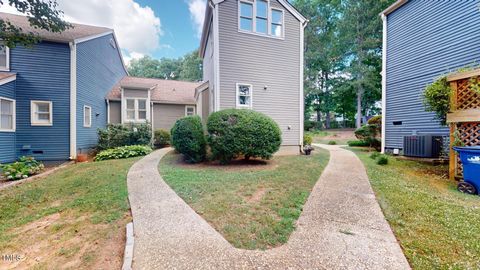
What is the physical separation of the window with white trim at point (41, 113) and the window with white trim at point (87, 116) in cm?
146

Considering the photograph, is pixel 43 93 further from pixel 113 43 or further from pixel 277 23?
pixel 277 23

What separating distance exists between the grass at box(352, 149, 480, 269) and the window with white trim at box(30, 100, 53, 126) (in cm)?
1339

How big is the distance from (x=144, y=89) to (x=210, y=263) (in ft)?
46.1

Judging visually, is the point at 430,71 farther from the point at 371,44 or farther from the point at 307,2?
the point at 307,2

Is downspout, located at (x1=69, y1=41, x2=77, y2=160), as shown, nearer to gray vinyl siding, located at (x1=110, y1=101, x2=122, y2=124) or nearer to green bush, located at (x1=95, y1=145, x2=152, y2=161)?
green bush, located at (x1=95, y1=145, x2=152, y2=161)

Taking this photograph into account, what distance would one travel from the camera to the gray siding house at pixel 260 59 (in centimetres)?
927

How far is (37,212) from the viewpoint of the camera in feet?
14.4

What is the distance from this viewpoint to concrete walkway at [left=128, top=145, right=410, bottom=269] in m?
2.40

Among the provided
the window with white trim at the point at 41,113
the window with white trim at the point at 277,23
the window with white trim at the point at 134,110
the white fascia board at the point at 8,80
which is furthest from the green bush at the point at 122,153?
the window with white trim at the point at 277,23

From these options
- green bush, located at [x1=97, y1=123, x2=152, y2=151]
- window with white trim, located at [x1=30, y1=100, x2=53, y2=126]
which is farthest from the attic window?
window with white trim, located at [x1=30, y1=100, x2=53, y2=126]

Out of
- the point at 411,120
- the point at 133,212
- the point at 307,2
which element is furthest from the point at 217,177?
the point at 307,2

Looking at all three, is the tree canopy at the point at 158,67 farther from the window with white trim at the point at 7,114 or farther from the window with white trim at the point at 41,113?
the window with white trim at the point at 7,114

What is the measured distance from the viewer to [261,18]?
392 inches

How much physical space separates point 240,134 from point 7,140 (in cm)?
1011
